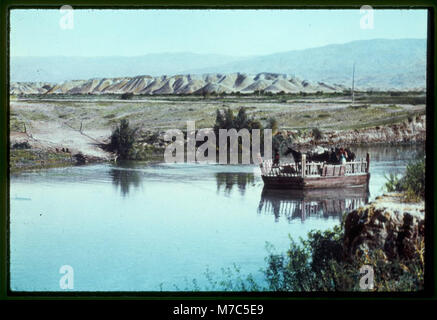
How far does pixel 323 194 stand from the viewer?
17.4 feet

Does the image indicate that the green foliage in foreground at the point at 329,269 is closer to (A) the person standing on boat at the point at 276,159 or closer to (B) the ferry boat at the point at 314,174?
(B) the ferry boat at the point at 314,174

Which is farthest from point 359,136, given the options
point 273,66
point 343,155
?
point 273,66

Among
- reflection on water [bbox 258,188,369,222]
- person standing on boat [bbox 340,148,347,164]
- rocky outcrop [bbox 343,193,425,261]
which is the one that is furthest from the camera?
person standing on boat [bbox 340,148,347,164]

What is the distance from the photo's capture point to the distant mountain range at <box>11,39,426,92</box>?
204 inches

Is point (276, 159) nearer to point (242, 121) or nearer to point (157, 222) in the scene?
point (242, 121)

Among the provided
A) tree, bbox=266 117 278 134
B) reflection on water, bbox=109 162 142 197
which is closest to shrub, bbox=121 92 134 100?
reflection on water, bbox=109 162 142 197

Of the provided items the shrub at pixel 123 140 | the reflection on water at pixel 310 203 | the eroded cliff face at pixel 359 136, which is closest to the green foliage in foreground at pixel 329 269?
the reflection on water at pixel 310 203

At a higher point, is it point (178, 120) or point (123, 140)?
point (178, 120)

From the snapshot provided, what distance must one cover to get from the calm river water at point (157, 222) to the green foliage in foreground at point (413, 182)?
73 mm

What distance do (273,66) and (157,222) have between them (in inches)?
64.2

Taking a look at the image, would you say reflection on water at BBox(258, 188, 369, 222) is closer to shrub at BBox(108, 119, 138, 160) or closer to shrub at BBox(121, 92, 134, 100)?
shrub at BBox(108, 119, 138, 160)

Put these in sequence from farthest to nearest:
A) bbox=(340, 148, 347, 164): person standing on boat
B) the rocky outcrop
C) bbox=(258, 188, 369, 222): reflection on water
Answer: bbox=(340, 148, 347, 164): person standing on boat → bbox=(258, 188, 369, 222): reflection on water → the rocky outcrop

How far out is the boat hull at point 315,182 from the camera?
5.28 m

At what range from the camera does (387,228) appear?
5.16 meters
